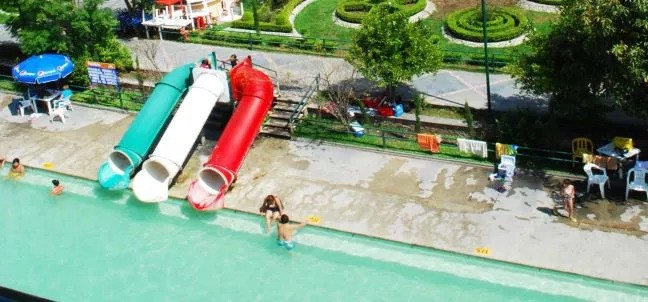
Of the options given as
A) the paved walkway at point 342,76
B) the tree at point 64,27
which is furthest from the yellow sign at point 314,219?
the tree at point 64,27

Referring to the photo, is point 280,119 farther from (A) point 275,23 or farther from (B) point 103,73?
(A) point 275,23

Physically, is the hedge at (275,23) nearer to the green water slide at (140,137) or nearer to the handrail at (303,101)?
the handrail at (303,101)

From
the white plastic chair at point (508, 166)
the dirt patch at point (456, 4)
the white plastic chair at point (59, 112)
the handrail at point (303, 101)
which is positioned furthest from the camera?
the dirt patch at point (456, 4)

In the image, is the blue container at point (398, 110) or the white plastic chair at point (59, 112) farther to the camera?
the white plastic chair at point (59, 112)

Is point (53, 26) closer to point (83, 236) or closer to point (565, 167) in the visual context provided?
point (83, 236)

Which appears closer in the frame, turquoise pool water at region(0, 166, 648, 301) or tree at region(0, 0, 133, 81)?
turquoise pool water at region(0, 166, 648, 301)

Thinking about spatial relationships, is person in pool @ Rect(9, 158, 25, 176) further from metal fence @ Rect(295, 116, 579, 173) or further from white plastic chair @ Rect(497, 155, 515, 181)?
white plastic chair @ Rect(497, 155, 515, 181)

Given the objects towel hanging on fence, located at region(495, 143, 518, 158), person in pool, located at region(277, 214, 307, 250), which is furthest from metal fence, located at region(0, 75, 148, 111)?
towel hanging on fence, located at region(495, 143, 518, 158)
